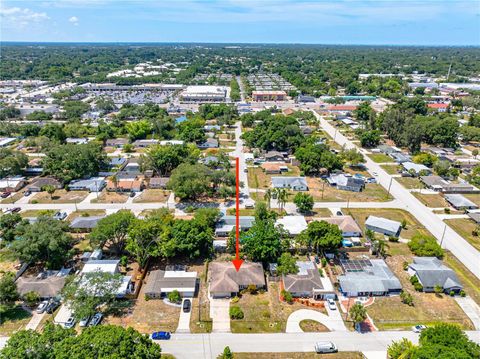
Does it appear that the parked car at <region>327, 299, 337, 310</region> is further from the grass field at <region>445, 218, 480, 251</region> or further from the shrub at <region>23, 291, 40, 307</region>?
the shrub at <region>23, 291, 40, 307</region>

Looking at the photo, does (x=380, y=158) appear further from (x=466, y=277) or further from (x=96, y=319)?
(x=96, y=319)

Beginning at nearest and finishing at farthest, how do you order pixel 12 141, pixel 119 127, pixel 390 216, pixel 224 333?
1. pixel 224 333
2. pixel 390 216
3. pixel 12 141
4. pixel 119 127

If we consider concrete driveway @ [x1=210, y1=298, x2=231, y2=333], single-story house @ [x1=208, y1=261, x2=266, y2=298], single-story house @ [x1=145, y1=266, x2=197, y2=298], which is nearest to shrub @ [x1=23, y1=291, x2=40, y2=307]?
single-story house @ [x1=145, y1=266, x2=197, y2=298]

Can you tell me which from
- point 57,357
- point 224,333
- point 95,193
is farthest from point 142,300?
point 95,193

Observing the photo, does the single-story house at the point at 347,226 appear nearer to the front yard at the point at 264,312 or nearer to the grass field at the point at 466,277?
the grass field at the point at 466,277

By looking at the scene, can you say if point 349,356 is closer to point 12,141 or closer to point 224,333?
point 224,333

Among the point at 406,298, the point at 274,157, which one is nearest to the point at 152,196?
the point at 274,157
